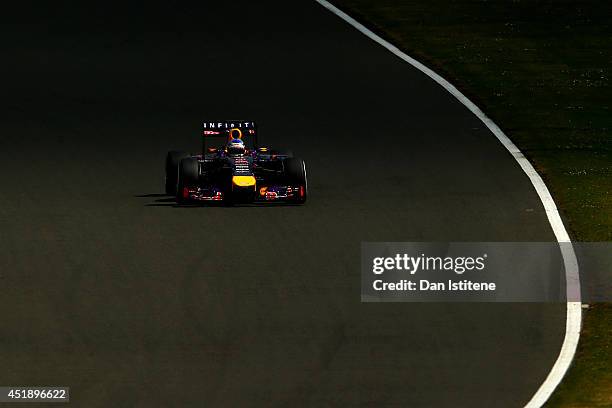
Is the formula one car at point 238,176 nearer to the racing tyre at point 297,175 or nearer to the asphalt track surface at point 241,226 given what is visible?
the racing tyre at point 297,175

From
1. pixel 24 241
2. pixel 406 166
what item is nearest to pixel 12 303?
pixel 24 241

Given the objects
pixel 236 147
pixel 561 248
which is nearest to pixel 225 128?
pixel 236 147

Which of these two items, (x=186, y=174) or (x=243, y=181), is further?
(x=186, y=174)

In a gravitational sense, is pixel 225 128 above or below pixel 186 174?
above

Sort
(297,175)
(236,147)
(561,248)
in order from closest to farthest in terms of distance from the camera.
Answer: (561,248)
(297,175)
(236,147)

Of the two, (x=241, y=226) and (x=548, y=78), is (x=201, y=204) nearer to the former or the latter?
(x=241, y=226)

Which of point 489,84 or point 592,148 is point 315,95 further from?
point 592,148

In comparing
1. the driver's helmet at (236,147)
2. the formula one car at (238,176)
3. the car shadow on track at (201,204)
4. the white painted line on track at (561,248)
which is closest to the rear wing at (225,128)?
the formula one car at (238,176)

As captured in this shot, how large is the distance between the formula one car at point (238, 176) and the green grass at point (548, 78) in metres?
4.89

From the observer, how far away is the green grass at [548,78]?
1333 inches

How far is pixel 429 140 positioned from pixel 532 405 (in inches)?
654

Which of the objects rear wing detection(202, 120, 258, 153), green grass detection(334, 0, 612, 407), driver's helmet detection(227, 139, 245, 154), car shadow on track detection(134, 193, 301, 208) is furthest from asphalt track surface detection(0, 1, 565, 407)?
rear wing detection(202, 120, 258, 153)

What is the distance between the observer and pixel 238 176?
34219 mm

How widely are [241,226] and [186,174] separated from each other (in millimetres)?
1600
